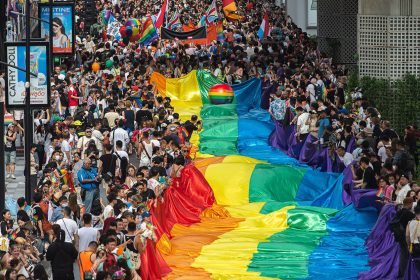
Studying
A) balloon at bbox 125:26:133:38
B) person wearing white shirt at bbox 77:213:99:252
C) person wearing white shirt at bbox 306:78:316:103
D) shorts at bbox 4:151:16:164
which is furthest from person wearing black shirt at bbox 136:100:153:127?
balloon at bbox 125:26:133:38

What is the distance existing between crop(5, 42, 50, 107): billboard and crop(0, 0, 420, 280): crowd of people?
1331 millimetres

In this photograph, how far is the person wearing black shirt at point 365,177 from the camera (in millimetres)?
30938

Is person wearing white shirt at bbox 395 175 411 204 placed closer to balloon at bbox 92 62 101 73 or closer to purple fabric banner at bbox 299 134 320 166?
purple fabric banner at bbox 299 134 320 166

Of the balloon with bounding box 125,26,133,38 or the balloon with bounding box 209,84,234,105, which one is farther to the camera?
the balloon with bounding box 125,26,133,38

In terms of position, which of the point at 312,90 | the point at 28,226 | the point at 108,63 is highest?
the point at 108,63

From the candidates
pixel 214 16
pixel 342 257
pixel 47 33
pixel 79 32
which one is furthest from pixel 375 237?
pixel 79 32

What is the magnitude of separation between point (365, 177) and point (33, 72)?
764 centimetres

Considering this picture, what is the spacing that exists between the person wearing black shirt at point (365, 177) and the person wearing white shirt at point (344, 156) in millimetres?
2721

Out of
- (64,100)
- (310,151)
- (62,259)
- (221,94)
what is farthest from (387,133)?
(62,259)

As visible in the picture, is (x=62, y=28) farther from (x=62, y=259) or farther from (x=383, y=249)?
(x=62, y=259)

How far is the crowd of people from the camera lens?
25656 mm

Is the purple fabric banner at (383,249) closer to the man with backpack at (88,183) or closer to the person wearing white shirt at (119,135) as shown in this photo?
the man with backpack at (88,183)

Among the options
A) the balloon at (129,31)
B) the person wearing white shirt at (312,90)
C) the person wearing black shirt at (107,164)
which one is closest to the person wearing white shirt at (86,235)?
the person wearing black shirt at (107,164)

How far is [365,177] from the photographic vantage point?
3105 centimetres
